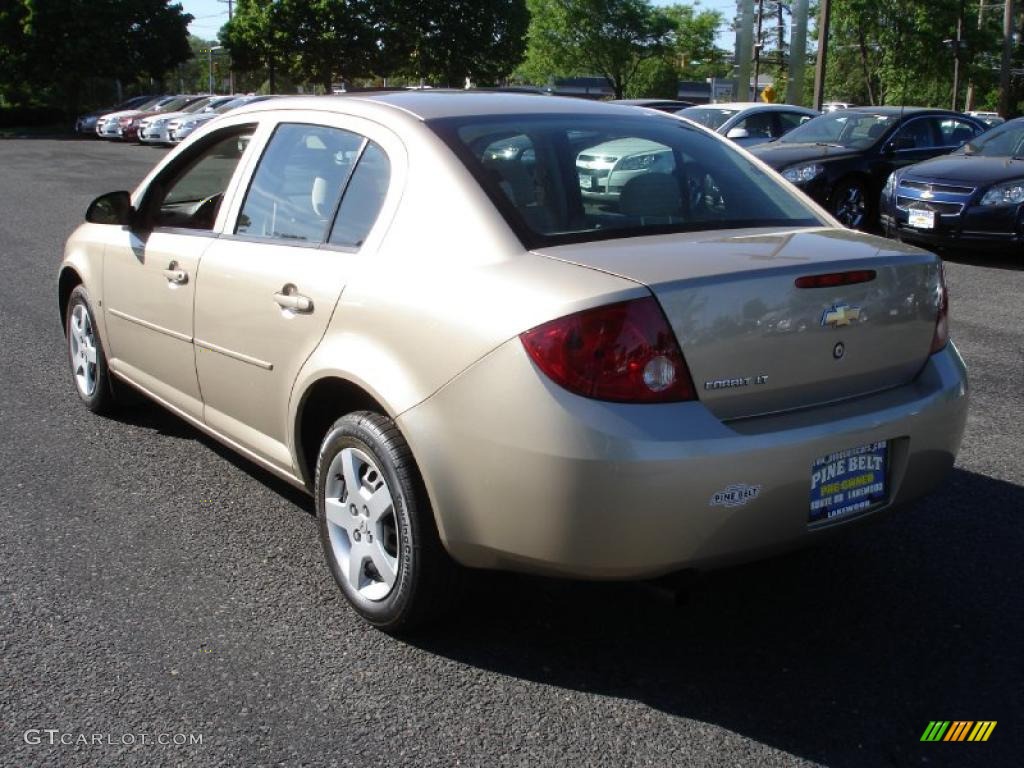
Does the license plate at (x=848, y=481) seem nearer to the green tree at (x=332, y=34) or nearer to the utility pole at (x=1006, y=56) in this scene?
the utility pole at (x=1006, y=56)

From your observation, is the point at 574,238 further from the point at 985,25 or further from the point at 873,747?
the point at 985,25

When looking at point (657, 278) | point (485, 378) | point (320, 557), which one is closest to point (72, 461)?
Result: point (320, 557)

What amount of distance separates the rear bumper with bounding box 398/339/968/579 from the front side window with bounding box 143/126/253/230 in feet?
6.05

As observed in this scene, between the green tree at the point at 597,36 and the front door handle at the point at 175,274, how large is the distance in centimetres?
6101

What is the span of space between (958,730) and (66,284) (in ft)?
15.8

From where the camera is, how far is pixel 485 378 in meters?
2.94

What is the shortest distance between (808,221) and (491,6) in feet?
178

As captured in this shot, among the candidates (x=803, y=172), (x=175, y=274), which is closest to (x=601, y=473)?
(x=175, y=274)

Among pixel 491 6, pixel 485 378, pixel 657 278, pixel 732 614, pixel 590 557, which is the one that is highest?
pixel 491 6

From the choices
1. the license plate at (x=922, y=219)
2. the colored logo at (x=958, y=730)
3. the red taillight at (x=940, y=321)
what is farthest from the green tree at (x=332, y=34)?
the colored logo at (x=958, y=730)

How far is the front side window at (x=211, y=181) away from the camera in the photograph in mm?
4484

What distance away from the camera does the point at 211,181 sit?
5.28 m

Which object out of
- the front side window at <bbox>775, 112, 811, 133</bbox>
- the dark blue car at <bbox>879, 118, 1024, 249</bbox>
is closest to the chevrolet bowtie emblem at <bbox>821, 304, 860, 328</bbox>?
the dark blue car at <bbox>879, 118, 1024, 249</bbox>

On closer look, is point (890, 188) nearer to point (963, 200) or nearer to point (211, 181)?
point (963, 200)
